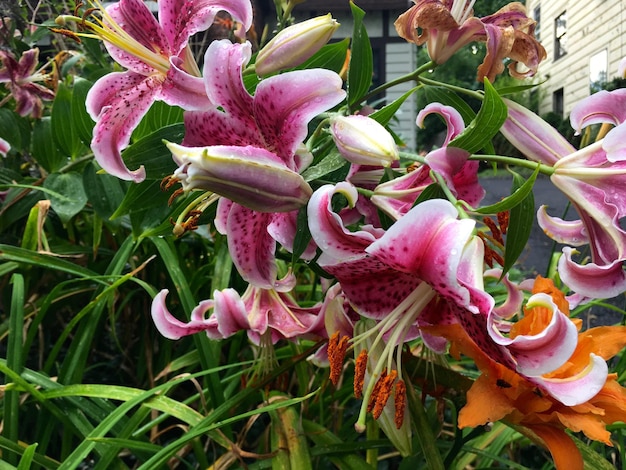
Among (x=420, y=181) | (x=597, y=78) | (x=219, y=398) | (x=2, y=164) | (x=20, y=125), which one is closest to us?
(x=420, y=181)

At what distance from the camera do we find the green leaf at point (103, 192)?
29.5 inches

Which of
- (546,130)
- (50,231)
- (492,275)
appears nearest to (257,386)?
(492,275)

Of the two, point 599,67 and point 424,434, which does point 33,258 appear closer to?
point 424,434

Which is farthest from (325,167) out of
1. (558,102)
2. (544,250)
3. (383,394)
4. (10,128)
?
(544,250)

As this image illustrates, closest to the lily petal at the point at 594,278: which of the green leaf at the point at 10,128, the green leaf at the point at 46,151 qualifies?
the green leaf at the point at 46,151

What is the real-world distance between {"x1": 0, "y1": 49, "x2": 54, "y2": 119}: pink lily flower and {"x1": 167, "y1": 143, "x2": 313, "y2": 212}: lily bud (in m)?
0.89

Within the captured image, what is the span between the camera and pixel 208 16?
1.33 feet

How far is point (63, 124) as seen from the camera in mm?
838

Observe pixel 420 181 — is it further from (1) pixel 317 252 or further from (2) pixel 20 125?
(2) pixel 20 125

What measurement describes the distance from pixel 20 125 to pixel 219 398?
0.67 metres

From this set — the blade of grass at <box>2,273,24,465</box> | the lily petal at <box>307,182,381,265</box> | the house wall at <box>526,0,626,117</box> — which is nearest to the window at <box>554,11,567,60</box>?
the house wall at <box>526,0,626,117</box>

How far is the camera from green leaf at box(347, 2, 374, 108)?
16.3 inches

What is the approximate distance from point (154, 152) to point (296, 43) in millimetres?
141

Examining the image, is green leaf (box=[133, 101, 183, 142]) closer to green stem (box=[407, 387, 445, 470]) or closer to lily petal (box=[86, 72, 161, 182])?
lily petal (box=[86, 72, 161, 182])
